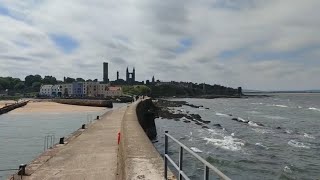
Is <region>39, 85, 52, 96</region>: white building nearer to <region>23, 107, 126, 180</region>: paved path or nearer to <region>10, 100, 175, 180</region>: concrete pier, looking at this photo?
<region>23, 107, 126, 180</region>: paved path

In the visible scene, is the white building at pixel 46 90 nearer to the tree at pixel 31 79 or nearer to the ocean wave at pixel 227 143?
the tree at pixel 31 79

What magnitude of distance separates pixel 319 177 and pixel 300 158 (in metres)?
4.61

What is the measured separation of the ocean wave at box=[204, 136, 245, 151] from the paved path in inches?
372

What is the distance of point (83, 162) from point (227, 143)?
15.6 m

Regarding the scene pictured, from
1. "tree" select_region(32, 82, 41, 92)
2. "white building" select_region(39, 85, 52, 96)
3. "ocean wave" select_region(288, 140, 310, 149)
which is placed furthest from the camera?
"tree" select_region(32, 82, 41, 92)

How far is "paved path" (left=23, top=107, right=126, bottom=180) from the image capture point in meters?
10.1

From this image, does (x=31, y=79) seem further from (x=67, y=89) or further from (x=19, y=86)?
(x=67, y=89)

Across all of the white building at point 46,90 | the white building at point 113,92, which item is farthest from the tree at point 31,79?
the white building at point 113,92

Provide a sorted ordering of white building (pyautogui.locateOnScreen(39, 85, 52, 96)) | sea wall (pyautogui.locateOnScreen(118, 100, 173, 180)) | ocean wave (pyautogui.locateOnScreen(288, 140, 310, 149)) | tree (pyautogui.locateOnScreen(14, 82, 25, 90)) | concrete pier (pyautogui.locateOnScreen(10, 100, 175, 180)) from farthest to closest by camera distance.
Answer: tree (pyautogui.locateOnScreen(14, 82, 25, 90))
white building (pyautogui.locateOnScreen(39, 85, 52, 96))
ocean wave (pyautogui.locateOnScreen(288, 140, 310, 149))
concrete pier (pyautogui.locateOnScreen(10, 100, 175, 180))
sea wall (pyautogui.locateOnScreen(118, 100, 173, 180))

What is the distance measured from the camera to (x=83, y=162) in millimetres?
11750

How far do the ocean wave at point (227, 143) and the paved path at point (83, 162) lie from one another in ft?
31.0

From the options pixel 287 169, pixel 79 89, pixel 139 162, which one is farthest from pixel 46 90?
pixel 139 162

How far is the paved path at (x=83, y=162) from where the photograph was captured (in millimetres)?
10062

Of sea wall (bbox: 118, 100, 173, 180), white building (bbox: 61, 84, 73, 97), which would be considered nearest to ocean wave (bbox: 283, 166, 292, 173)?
sea wall (bbox: 118, 100, 173, 180)
